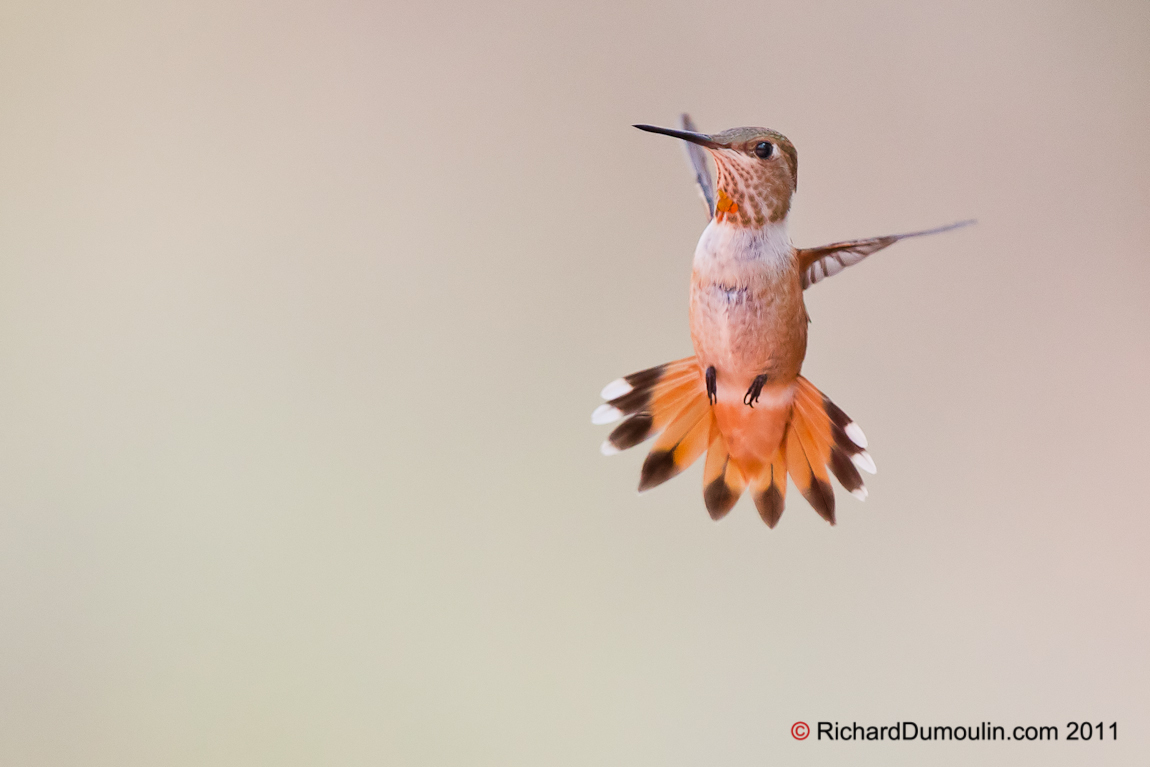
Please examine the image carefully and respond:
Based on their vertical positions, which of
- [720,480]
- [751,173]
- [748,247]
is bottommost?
[720,480]

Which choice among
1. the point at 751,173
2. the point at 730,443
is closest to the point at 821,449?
the point at 730,443

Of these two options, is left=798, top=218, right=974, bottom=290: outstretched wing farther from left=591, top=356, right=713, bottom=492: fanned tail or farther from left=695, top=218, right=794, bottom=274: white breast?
left=591, top=356, right=713, bottom=492: fanned tail

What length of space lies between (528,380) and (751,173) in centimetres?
50

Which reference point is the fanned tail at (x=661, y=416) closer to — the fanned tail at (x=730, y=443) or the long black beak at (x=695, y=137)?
the fanned tail at (x=730, y=443)

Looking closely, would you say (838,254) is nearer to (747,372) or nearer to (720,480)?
(747,372)

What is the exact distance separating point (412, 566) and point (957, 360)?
982mm

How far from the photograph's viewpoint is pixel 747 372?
50.5 inches

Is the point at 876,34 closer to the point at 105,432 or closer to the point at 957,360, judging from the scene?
the point at 957,360

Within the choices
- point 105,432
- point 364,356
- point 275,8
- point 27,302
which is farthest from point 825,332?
point 27,302

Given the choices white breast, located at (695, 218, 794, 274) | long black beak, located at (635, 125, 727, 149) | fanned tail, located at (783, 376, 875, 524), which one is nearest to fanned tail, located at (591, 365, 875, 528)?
fanned tail, located at (783, 376, 875, 524)

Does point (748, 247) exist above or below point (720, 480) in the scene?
above

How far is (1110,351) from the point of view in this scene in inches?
53.2

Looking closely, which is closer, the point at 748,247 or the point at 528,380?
the point at 748,247

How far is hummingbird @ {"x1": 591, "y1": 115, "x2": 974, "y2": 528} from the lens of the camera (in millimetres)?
1253
